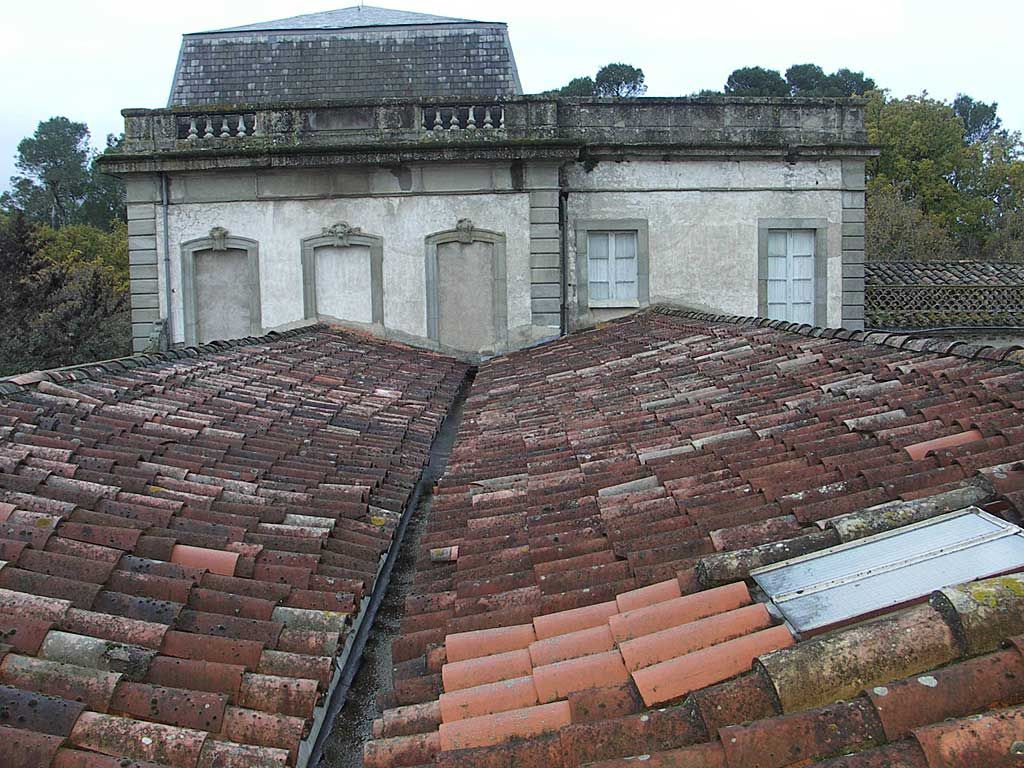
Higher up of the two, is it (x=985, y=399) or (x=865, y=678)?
(x=985, y=399)

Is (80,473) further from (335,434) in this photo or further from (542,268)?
(542,268)

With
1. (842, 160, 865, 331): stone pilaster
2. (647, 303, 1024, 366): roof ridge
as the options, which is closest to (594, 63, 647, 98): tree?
(842, 160, 865, 331): stone pilaster

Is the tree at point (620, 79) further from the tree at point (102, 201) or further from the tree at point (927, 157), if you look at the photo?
the tree at point (102, 201)

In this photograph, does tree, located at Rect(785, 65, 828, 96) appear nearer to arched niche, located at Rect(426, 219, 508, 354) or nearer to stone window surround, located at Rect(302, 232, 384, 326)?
arched niche, located at Rect(426, 219, 508, 354)

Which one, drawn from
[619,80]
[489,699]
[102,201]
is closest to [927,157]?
[619,80]

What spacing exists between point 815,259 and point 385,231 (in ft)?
25.4

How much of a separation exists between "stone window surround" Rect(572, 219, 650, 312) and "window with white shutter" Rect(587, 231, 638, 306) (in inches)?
2.1

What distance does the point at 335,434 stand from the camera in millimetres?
7012

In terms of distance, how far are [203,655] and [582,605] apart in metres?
1.38

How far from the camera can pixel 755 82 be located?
5759cm

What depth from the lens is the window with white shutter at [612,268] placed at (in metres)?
15.9

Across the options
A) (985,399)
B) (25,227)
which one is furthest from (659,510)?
(25,227)

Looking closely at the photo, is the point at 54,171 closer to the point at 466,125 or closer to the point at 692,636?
the point at 466,125

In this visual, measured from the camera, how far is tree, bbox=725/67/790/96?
56.9 metres
